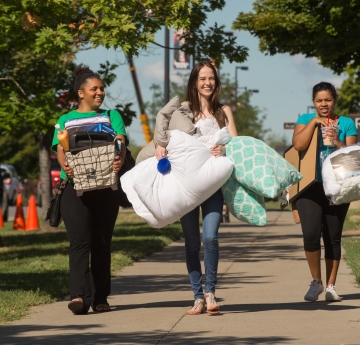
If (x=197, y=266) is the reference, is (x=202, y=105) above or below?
above

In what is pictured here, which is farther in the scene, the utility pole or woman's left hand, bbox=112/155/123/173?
the utility pole

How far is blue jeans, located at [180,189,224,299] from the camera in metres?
7.57

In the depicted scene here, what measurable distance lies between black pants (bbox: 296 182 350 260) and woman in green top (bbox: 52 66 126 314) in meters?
1.61

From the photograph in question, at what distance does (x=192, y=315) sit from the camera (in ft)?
25.2

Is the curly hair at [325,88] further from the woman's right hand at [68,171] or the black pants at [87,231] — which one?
the woman's right hand at [68,171]

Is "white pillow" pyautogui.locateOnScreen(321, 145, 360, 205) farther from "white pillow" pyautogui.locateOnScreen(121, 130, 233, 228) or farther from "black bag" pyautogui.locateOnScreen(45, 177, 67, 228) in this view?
"black bag" pyautogui.locateOnScreen(45, 177, 67, 228)

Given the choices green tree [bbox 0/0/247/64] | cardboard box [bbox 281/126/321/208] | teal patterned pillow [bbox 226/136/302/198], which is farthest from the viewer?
green tree [bbox 0/0/247/64]

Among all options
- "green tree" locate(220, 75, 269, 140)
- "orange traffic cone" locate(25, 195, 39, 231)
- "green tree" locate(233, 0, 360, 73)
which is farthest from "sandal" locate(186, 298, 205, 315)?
"green tree" locate(220, 75, 269, 140)

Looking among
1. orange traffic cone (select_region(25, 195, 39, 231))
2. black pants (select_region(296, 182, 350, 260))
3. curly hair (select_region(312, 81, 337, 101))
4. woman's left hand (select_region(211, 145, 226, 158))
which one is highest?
curly hair (select_region(312, 81, 337, 101))

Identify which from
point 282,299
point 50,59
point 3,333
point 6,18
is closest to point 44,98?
point 50,59

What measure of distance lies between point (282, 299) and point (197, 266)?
1.35 meters

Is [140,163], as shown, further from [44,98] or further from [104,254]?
[44,98]

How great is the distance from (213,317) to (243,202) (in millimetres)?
901

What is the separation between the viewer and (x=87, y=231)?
7902mm
